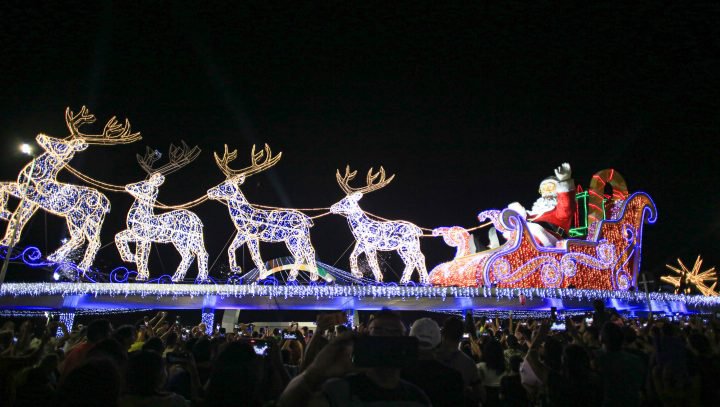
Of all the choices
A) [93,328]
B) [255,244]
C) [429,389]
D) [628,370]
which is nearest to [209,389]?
[429,389]

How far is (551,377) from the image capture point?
466 cm

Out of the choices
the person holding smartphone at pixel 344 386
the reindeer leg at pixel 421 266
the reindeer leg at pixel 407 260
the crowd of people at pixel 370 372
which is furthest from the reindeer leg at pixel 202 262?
the person holding smartphone at pixel 344 386

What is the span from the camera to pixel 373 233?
24.8m

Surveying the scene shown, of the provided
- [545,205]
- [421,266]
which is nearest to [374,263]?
[421,266]

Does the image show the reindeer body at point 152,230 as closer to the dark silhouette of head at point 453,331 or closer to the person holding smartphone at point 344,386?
the dark silhouette of head at point 453,331

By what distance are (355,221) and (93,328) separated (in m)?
19.7

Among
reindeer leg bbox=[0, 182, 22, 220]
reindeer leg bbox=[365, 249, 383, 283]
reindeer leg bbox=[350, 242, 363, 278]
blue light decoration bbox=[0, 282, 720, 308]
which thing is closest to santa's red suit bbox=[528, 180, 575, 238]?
blue light decoration bbox=[0, 282, 720, 308]

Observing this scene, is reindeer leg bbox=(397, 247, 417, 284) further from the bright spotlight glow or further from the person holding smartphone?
the person holding smartphone

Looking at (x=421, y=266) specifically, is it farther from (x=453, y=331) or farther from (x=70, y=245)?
(x=453, y=331)

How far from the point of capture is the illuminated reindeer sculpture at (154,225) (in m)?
20.6

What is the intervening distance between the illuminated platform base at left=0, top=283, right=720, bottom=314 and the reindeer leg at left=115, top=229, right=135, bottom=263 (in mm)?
1916

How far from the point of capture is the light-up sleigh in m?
31.0

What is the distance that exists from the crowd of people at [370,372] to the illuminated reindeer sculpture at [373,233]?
A: 675 inches

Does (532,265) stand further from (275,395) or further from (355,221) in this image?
(275,395)
